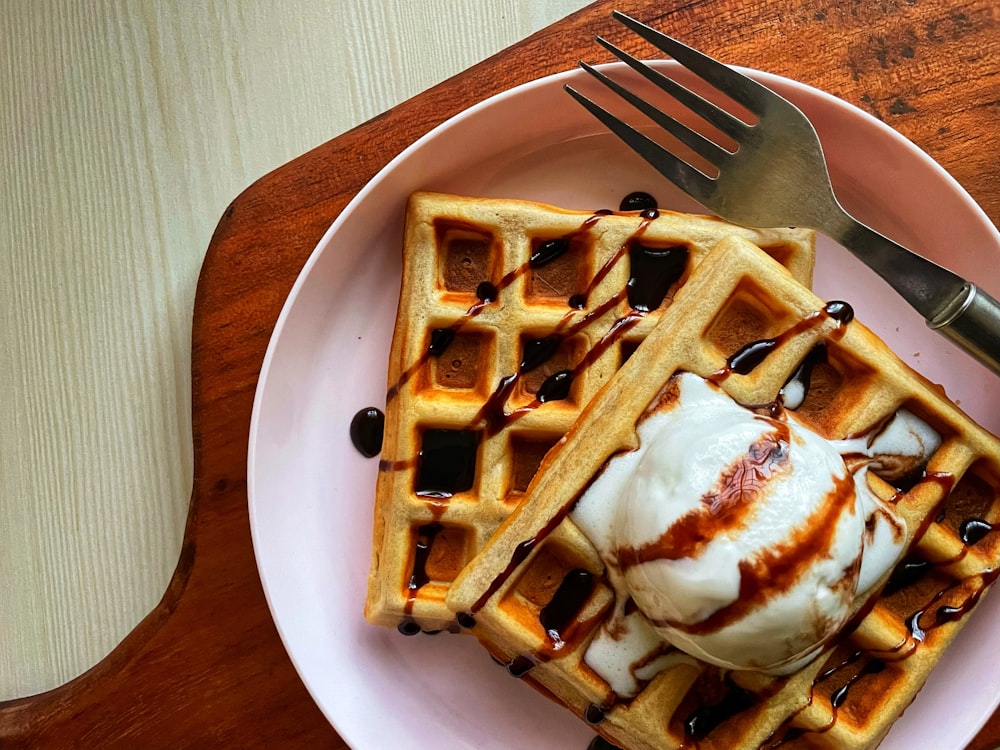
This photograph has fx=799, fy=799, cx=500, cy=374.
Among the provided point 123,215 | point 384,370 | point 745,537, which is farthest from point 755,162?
point 123,215

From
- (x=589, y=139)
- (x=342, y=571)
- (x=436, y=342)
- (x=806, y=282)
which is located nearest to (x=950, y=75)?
(x=806, y=282)

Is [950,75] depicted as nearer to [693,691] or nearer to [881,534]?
[881,534]

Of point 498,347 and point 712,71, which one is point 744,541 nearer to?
point 498,347

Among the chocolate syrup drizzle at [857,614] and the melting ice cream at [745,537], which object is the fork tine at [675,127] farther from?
the melting ice cream at [745,537]

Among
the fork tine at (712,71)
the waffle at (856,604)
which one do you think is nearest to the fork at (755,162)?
the fork tine at (712,71)

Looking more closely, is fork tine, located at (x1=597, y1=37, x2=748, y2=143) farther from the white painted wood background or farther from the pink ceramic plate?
the white painted wood background
